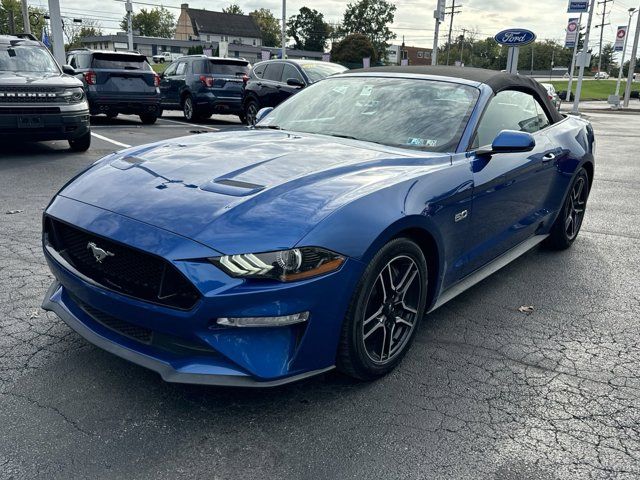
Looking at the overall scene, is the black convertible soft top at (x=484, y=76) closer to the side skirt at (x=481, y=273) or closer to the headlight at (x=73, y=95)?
the side skirt at (x=481, y=273)

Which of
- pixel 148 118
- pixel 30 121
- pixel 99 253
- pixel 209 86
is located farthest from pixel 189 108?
pixel 99 253

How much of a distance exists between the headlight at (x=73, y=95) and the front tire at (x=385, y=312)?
24.4 ft

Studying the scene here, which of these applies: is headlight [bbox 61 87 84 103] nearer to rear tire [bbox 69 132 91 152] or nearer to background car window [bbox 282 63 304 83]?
rear tire [bbox 69 132 91 152]

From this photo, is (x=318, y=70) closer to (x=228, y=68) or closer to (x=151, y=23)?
(x=228, y=68)

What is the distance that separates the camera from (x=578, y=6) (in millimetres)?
28422

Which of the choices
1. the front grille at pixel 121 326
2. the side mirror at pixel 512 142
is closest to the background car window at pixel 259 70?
the side mirror at pixel 512 142

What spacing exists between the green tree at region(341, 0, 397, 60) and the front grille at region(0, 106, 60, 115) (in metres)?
102

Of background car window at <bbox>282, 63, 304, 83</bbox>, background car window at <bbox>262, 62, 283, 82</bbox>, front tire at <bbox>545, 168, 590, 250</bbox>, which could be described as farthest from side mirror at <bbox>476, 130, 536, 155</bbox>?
background car window at <bbox>262, 62, 283, 82</bbox>

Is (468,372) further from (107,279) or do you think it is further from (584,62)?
(584,62)

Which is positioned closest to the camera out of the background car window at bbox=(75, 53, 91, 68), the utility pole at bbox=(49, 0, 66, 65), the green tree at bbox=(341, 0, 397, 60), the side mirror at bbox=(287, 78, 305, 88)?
the side mirror at bbox=(287, 78, 305, 88)

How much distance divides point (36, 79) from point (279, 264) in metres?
7.88

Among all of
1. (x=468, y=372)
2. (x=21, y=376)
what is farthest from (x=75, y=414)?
(x=468, y=372)

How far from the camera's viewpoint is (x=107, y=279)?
255 cm

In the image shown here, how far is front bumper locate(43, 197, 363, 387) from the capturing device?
227 centimetres
